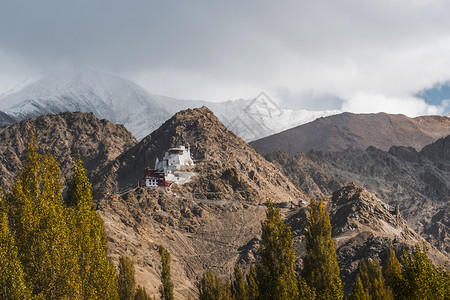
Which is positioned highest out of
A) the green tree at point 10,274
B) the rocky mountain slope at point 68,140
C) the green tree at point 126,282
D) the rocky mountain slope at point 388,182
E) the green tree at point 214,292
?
the rocky mountain slope at point 68,140

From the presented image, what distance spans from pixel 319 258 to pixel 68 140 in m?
140

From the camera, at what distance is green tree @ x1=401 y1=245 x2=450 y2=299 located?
2272 centimetres

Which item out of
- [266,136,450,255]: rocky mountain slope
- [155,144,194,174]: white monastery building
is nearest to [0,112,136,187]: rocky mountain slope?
[155,144,194,174]: white monastery building

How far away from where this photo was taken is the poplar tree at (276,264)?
30141 millimetres

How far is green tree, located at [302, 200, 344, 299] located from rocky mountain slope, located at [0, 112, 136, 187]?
110907 millimetres

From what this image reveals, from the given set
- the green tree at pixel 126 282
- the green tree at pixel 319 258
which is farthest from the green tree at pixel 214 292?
the green tree at pixel 319 258

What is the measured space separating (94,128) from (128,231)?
307 ft

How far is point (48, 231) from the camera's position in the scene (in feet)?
72.4

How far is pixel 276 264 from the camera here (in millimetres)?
30859

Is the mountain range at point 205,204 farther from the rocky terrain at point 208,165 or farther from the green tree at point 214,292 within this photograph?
the green tree at point 214,292

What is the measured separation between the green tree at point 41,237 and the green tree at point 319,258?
18.3 meters

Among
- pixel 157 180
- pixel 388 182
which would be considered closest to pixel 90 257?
pixel 157 180

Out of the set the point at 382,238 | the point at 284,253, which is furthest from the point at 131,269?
A: the point at 382,238

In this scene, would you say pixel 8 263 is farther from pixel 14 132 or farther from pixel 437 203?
pixel 437 203
